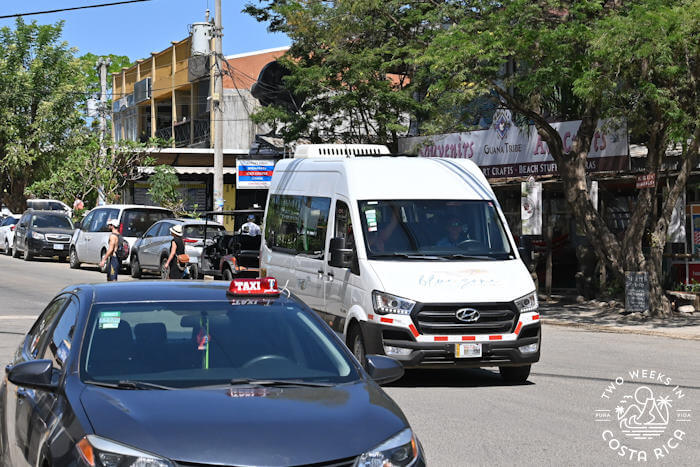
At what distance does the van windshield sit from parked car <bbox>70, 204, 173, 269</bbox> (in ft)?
63.6

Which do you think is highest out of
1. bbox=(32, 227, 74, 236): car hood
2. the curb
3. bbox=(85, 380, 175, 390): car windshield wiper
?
bbox=(32, 227, 74, 236): car hood

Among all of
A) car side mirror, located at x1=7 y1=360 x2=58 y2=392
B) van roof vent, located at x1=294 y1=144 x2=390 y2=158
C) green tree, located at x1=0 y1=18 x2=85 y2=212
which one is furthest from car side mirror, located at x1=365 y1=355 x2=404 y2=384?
green tree, located at x1=0 y1=18 x2=85 y2=212

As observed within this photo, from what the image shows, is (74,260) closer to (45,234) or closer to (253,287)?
(45,234)

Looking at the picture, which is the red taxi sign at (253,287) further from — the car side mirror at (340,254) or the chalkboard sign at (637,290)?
the chalkboard sign at (637,290)

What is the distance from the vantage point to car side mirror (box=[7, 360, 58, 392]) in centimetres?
511

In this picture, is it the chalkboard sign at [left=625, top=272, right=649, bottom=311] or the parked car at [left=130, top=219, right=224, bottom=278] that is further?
the parked car at [left=130, top=219, right=224, bottom=278]

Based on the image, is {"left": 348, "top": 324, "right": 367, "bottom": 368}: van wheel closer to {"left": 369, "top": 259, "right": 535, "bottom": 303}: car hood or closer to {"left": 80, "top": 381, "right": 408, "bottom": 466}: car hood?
{"left": 369, "top": 259, "right": 535, "bottom": 303}: car hood

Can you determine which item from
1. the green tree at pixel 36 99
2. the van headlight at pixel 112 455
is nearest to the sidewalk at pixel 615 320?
the van headlight at pixel 112 455

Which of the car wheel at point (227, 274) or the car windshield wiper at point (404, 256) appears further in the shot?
the car wheel at point (227, 274)

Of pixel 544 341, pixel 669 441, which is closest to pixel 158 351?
pixel 669 441

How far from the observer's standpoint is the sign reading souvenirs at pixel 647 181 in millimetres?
19364

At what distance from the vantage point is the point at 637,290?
19672 millimetres

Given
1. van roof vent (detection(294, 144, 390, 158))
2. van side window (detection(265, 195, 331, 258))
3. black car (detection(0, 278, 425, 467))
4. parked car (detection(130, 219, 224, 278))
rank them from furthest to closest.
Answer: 1. parked car (detection(130, 219, 224, 278))
2. van roof vent (detection(294, 144, 390, 158))
3. van side window (detection(265, 195, 331, 258))
4. black car (detection(0, 278, 425, 467))

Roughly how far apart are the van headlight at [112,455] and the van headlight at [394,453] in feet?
2.81
